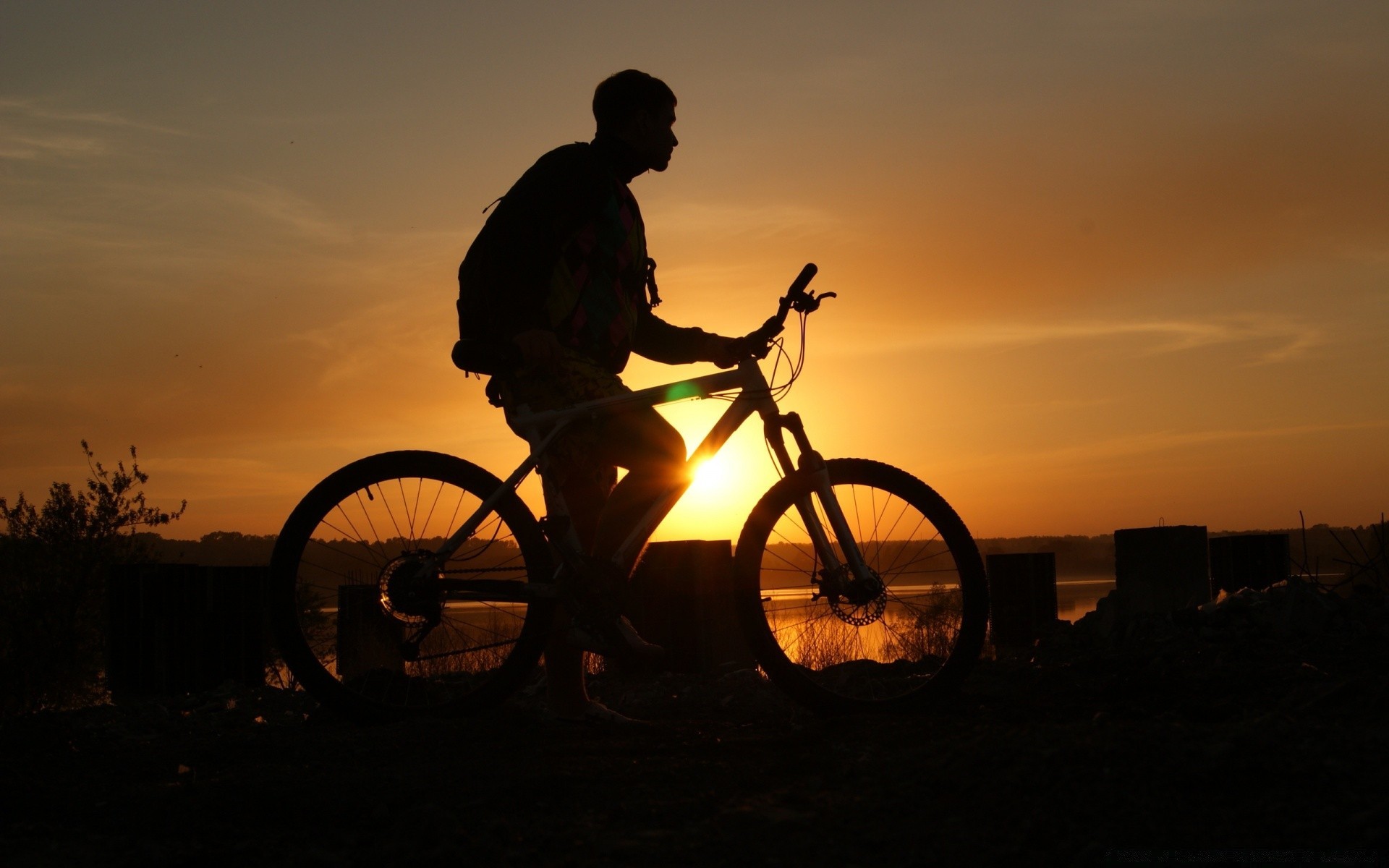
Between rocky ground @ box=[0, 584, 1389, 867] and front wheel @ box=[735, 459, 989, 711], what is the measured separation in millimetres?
221

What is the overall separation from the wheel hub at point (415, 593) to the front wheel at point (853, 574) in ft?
3.95

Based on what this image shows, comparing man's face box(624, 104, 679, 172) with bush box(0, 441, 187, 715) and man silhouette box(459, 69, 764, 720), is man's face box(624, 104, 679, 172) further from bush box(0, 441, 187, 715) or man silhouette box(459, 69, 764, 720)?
bush box(0, 441, 187, 715)

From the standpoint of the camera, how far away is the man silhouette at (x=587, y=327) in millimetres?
4172

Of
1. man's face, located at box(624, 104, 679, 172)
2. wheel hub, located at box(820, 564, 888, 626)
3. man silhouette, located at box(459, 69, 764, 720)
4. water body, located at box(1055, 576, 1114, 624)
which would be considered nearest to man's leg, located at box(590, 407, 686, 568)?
man silhouette, located at box(459, 69, 764, 720)

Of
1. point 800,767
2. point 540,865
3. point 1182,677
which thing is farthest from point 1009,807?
point 1182,677

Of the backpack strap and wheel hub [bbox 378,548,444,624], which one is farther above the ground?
the backpack strap

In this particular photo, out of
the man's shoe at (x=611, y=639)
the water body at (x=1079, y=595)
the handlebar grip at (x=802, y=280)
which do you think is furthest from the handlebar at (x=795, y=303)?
the water body at (x=1079, y=595)

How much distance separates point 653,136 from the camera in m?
4.44

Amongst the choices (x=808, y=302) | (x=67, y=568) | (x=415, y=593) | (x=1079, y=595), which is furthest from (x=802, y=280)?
(x=1079, y=595)

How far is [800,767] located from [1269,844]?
4.20ft

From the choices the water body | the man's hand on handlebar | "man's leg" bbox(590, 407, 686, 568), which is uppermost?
the man's hand on handlebar

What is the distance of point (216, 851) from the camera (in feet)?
8.42

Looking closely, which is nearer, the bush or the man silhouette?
→ the man silhouette

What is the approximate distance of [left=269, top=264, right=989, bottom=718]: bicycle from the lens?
167 inches
